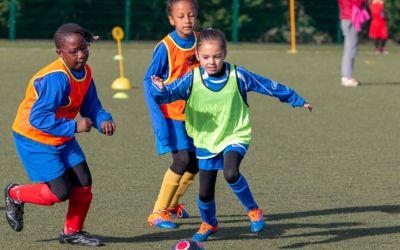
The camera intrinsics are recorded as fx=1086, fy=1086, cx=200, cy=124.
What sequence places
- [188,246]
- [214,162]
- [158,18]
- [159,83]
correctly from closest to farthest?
[188,246]
[159,83]
[214,162]
[158,18]

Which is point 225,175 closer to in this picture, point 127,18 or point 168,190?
point 168,190

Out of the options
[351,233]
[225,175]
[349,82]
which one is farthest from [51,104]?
[349,82]

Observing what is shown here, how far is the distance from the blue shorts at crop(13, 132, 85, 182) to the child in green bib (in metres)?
0.66

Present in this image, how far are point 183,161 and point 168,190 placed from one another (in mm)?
259

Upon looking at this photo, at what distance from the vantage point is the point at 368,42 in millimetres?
33344

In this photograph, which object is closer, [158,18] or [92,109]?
[92,109]

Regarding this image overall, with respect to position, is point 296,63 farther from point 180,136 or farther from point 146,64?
point 180,136

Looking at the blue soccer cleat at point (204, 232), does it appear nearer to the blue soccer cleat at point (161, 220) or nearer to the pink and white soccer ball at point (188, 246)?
the blue soccer cleat at point (161, 220)

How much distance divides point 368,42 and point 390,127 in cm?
2021

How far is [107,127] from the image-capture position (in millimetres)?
6812

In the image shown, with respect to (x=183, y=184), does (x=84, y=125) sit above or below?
above

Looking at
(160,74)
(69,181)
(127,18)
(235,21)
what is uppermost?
(160,74)

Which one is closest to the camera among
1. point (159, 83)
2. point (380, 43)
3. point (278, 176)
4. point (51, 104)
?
point (51, 104)

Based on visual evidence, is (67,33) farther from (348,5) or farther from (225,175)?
(348,5)
